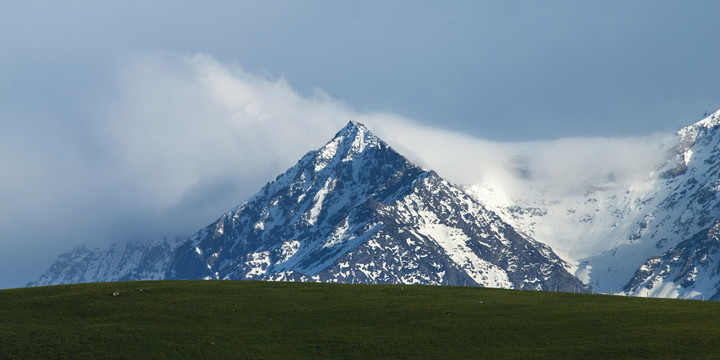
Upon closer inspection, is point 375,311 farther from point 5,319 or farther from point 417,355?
point 5,319

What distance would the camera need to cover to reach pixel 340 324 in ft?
276

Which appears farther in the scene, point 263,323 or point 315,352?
point 263,323

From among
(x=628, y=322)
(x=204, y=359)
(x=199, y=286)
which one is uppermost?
(x=199, y=286)

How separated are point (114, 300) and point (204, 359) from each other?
21.5 metres

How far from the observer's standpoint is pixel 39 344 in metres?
77.7

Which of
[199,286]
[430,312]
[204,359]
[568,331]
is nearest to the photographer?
[204,359]

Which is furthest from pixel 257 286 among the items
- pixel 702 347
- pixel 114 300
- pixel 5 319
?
pixel 702 347

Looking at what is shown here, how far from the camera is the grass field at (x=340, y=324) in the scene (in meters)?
76.2

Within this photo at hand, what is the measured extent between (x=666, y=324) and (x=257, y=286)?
4105 cm

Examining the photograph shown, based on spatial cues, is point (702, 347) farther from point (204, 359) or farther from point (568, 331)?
point (204, 359)

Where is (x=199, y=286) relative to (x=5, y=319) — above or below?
above

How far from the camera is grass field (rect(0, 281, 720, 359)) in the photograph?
76.2m

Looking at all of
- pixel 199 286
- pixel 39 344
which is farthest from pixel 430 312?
pixel 39 344

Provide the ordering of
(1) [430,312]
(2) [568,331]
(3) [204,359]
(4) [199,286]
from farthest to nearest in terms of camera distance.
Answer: (4) [199,286] < (1) [430,312] < (2) [568,331] < (3) [204,359]
